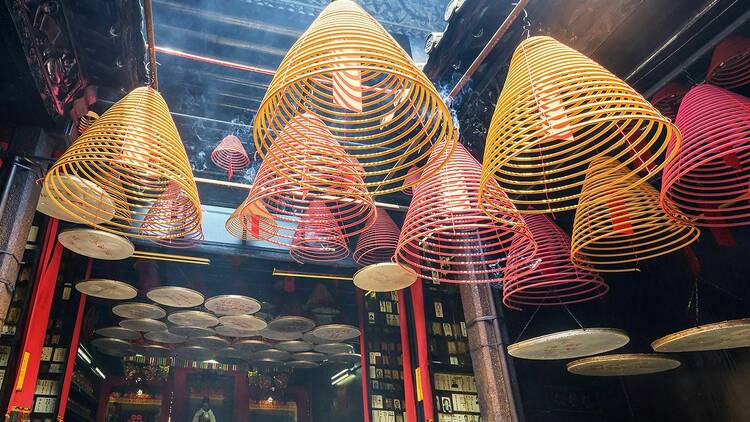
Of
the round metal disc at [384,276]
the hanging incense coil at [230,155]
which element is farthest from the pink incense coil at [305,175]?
the hanging incense coil at [230,155]

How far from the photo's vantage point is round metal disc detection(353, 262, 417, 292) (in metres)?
4.06

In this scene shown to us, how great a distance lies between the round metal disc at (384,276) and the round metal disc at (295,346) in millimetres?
4831

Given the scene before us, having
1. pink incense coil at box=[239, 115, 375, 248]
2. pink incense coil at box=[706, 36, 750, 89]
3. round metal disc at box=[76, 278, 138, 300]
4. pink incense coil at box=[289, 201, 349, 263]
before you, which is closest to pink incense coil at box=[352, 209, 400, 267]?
pink incense coil at box=[289, 201, 349, 263]

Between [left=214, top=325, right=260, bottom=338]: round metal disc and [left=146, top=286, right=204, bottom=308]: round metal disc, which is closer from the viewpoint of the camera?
[left=146, top=286, right=204, bottom=308]: round metal disc

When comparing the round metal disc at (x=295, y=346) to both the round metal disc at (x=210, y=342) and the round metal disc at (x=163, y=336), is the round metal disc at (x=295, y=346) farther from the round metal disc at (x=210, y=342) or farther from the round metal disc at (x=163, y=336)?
the round metal disc at (x=163, y=336)

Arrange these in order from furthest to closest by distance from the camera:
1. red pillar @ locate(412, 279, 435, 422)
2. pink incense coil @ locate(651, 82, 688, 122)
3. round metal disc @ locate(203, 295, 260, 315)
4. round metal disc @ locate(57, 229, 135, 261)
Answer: round metal disc @ locate(203, 295, 260, 315) → red pillar @ locate(412, 279, 435, 422) → round metal disc @ locate(57, 229, 135, 261) → pink incense coil @ locate(651, 82, 688, 122)

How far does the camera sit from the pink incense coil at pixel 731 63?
9.27ft

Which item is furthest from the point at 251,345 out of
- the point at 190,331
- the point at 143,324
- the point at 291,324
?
the point at 143,324

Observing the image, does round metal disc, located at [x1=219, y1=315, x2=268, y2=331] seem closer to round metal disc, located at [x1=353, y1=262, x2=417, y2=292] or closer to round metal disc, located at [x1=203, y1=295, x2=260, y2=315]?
round metal disc, located at [x1=203, y1=295, x2=260, y2=315]

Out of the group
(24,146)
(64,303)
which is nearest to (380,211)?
(24,146)

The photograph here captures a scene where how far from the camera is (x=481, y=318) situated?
13.4ft

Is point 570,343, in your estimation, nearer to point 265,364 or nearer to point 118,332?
point 118,332

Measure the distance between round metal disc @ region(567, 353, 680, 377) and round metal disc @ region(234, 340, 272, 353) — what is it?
19.9ft

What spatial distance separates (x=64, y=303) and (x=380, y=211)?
177 inches
